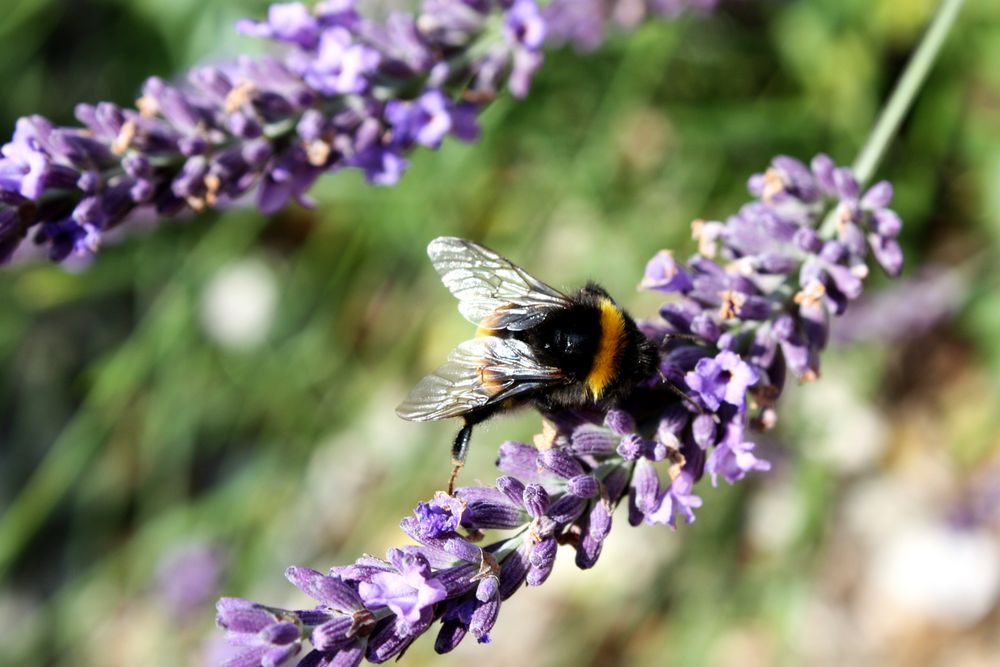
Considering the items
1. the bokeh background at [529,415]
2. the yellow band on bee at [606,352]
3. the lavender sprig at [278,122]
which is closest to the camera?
the yellow band on bee at [606,352]

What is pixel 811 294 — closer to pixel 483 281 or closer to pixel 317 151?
pixel 483 281

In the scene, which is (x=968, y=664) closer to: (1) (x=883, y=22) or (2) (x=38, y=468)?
(1) (x=883, y=22)

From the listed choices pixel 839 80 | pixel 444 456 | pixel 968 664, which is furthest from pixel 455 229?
pixel 968 664

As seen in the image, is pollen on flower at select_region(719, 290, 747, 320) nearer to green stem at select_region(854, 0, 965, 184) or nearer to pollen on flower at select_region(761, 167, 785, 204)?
pollen on flower at select_region(761, 167, 785, 204)

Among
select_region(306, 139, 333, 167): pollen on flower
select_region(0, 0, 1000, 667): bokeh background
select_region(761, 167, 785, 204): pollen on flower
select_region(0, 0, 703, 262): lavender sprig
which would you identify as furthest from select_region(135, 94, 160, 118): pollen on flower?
select_region(0, 0, 1000, 667): bokeh background

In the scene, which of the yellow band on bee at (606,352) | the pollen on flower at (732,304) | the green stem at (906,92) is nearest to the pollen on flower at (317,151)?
the yellow band on bee at (606,352)

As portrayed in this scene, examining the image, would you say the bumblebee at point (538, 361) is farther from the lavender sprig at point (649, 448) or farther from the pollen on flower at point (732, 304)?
the pollen on flower at point (732, 304)
